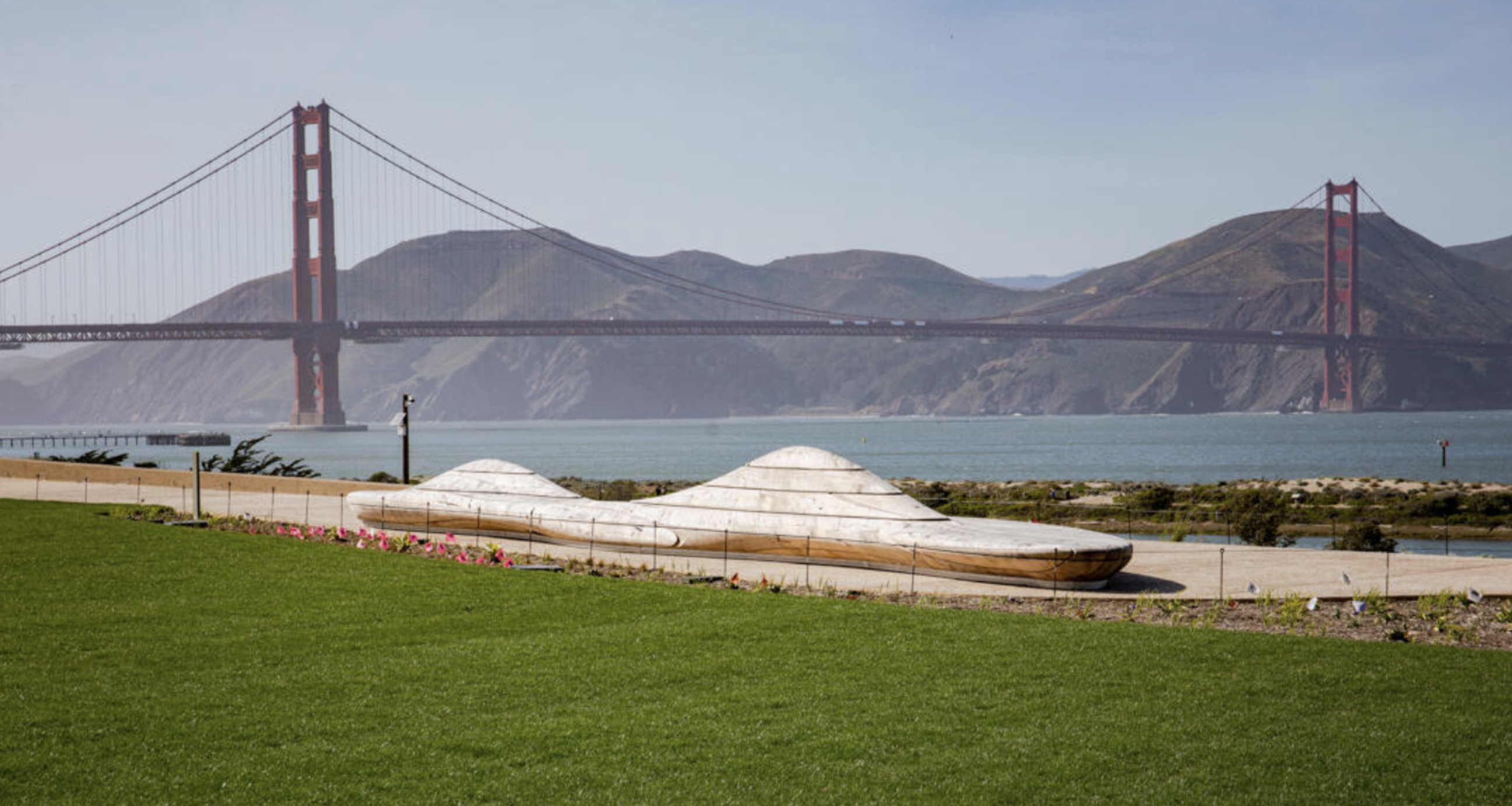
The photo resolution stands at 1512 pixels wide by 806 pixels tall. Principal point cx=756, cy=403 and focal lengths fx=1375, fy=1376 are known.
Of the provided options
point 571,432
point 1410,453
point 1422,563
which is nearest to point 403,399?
point 1422,563

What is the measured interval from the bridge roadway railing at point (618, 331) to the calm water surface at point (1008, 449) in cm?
876

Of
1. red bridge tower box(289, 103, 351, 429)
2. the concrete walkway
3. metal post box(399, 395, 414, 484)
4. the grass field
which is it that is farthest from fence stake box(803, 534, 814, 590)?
red bridge tower box(289, 103, 351, 429)

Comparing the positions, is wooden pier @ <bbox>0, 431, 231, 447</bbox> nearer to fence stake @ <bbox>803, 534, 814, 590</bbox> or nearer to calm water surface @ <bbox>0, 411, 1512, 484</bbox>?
calm water surface @ <bbox>0, 411, 1512, 484</bbox>

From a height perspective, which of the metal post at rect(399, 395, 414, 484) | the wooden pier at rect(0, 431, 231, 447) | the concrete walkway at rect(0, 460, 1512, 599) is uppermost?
the metal post at rect(399, 395, 414, 484)

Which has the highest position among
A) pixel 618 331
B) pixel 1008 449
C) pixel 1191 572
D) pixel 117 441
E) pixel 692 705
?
pixel 618 331

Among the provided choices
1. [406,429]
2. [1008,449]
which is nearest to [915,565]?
[406,429]

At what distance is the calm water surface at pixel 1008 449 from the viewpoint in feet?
251

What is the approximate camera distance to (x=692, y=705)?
9.20m

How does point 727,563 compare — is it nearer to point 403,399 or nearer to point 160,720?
point 160,720

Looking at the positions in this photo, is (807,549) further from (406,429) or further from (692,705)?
(406,429)

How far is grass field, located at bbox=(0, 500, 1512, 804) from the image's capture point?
24.8 ft

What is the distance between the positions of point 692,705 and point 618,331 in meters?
95.0

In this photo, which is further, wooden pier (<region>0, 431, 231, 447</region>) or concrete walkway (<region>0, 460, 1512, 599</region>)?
wooden pier (<region>0, 431, 231, 447</region>)

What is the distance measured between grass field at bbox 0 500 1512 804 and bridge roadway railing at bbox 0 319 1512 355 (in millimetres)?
82646
